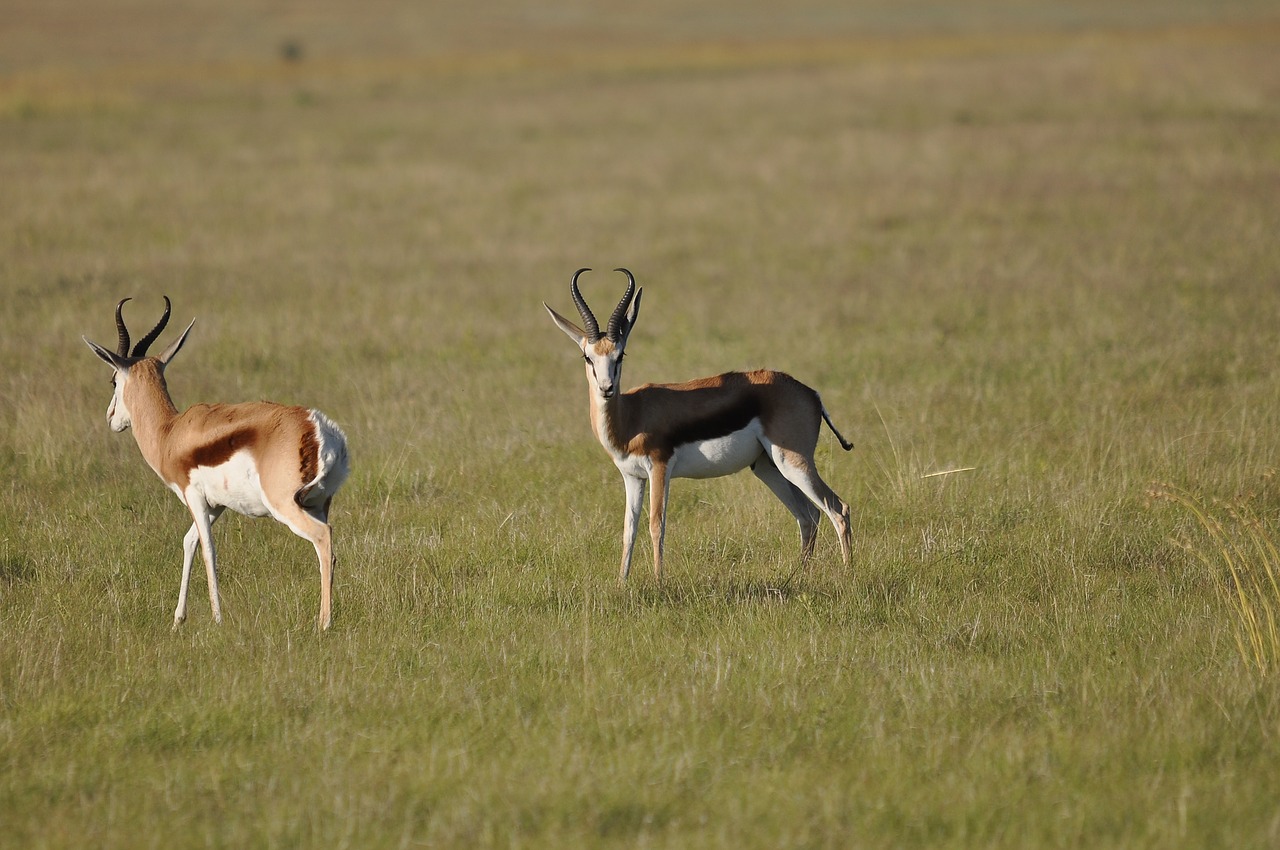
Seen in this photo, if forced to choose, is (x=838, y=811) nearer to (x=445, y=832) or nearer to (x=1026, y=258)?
(x=445, y=832)

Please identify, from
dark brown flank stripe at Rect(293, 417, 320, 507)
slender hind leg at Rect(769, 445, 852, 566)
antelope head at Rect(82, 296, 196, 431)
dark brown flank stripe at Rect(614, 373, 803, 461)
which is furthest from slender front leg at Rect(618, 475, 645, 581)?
antelope head at Rect(82, 296, 196, 431)

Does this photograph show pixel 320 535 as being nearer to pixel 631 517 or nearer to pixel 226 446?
pixel 226 446

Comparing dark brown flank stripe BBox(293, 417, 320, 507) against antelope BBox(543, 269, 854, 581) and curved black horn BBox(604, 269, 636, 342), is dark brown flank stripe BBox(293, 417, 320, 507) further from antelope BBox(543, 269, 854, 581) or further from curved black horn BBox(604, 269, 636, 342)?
curved black horn BBox(604, 269, 636, 342)

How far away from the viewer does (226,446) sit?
6.44 metres

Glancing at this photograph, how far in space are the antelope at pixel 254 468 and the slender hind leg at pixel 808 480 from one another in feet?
8.02

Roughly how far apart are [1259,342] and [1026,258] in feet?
15.1

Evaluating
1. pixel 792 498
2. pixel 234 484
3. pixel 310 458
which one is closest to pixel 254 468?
pixel 234 484

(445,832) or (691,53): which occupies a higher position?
(691,53)

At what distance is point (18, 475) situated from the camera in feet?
29.0

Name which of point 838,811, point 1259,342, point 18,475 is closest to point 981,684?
point 838,811

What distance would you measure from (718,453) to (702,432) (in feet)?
0.50

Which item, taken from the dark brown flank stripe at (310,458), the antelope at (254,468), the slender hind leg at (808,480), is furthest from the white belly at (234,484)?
the slender hind leg at (808,480)

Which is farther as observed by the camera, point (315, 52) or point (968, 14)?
point (968, 14)

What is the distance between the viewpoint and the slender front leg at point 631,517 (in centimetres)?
705
